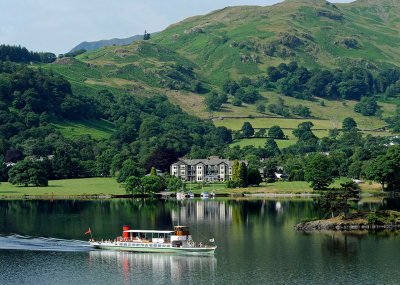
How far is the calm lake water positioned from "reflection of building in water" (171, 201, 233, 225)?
0.70 feet

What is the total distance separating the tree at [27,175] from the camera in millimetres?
167500

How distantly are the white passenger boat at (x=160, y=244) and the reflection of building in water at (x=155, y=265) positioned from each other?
3.53ft

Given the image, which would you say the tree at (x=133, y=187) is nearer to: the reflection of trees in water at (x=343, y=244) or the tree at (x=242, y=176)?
the tree at (x=242, y=176)

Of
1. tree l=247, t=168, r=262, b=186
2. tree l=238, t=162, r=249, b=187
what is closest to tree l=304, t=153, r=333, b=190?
tree l=247, t=168, r=262, b=186

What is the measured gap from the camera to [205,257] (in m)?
76.6

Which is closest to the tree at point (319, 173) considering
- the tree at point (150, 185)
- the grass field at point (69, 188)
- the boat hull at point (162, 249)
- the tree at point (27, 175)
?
the tree at point (150, 185)

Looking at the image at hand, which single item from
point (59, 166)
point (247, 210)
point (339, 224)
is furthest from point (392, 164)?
point (59, 166)

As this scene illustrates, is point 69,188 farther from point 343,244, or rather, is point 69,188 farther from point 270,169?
point 343,244

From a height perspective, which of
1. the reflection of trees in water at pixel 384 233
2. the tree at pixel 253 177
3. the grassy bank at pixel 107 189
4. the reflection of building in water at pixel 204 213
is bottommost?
the reflection of trees in water at pixel 384 233

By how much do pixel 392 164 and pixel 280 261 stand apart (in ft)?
267

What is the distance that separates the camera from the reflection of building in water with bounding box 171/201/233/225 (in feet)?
352

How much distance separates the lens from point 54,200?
478ft

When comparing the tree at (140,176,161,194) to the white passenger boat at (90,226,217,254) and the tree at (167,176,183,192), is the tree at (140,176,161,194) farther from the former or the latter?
the white passenger boat at (90,226,217,254)

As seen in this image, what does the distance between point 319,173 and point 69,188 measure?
72.3m
